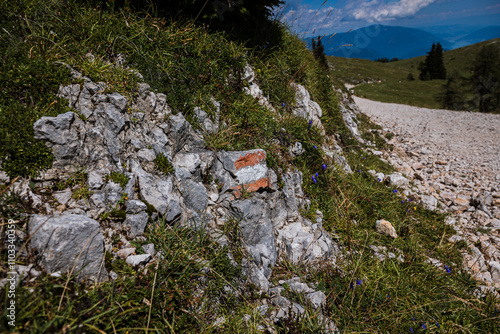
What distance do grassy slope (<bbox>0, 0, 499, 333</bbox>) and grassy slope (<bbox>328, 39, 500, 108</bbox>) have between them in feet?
122

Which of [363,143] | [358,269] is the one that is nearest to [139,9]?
[358,269]

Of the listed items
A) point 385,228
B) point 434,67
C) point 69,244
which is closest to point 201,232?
point 69,244

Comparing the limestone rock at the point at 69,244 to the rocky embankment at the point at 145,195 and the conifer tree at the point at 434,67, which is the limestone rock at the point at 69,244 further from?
the conifer tree at the point at 434,67

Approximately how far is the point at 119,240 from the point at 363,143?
10.4 metres

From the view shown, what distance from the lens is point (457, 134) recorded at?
13523 mm

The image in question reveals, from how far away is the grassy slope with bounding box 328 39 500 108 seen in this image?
43.8 m

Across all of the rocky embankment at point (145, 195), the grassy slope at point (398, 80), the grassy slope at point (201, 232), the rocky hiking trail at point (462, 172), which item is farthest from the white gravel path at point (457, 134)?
the grassy slope at point (398, 80)

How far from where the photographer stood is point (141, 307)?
7.29ft

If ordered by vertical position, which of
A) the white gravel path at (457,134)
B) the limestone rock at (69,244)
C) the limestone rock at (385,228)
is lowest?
the limestone rock at (385,228)

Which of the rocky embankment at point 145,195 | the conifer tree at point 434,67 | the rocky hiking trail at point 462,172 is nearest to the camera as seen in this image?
the rocky embankment at point 145,195

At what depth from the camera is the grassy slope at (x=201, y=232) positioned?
2.28 metres

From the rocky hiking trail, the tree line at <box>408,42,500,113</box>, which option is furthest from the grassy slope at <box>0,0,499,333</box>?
the tree line at <box>408,42,500,113</box>

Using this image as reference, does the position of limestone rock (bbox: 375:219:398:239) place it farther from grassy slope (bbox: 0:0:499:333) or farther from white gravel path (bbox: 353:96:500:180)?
white gravel path (bbox: 353:96:500:180)

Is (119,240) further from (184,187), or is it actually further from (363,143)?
(363,143)
